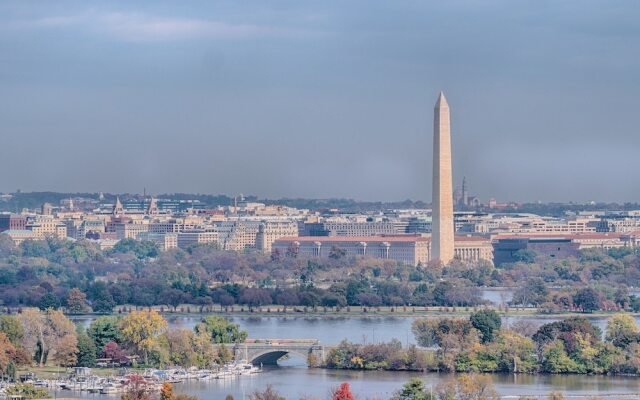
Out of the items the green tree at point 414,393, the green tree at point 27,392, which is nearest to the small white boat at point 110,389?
the green tree at point 27,392

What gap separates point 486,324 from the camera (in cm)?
4034

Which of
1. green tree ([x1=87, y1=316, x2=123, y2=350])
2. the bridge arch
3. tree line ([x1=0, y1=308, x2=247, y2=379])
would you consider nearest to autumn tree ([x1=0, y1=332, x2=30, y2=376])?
tree line ([x1=0, y1=308, x2=247, y2=379])

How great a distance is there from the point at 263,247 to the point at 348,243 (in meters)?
5.77

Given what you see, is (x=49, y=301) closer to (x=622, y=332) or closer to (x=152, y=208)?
(x=622, y=332)

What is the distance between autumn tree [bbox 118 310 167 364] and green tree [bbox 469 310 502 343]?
5559 millimetres

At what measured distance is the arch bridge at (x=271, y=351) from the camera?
39.3 meters

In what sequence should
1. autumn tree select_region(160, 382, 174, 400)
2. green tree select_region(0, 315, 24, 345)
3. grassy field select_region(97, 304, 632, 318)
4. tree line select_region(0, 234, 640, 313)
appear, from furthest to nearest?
tree line select_region(0, 234, 640, 313) < grassy field select_region(97, 304, 632, 318) < green tree select_region(0, 315, 24, 345) < autumn tree select_region(160, 382, 174, 400)

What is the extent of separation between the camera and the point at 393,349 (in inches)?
1531

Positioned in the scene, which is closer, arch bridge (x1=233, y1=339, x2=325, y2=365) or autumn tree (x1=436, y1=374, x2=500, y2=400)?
autumn tree (x1=436, y1=374, x2=500, y2=400)

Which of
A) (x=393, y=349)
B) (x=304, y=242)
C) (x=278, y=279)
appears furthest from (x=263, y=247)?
(x=393, y=349)

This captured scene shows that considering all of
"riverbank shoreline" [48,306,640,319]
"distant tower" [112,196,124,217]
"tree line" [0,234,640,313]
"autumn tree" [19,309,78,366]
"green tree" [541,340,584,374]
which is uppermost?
"distant tower" [112,196,124,217]

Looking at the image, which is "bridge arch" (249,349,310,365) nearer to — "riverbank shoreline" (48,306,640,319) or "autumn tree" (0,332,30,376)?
"autumn tree" (0,332,30,376)

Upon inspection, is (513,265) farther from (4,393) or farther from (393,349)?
(4,393)

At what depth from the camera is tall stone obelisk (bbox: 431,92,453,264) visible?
221 feet
